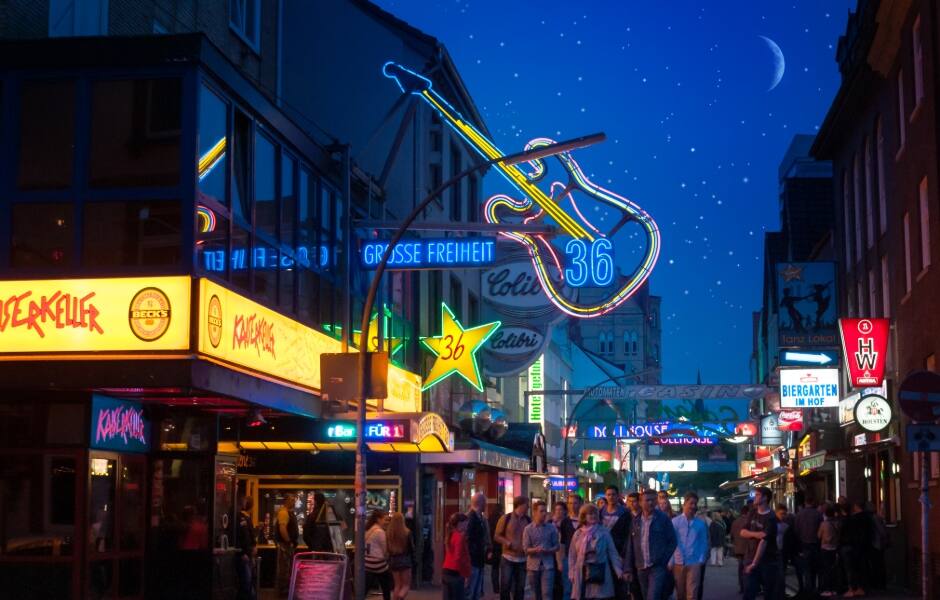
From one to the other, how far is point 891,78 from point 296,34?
13.4 metres

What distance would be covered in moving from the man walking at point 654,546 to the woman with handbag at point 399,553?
3.86 metres

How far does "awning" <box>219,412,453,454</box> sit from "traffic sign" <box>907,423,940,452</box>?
9.19 m

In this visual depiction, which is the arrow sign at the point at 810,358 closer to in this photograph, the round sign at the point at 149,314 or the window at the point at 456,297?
the window at the point at 456,297

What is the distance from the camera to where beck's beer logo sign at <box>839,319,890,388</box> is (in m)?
29.1

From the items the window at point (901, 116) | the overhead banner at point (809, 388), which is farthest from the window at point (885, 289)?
the overhead banner at point (809, 388)

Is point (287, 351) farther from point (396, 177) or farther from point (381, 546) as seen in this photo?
point (396, 177)

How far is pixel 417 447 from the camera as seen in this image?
81.6ft

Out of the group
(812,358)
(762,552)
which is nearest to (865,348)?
(812,358)

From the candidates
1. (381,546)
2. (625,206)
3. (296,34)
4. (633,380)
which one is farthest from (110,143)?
(633,380)

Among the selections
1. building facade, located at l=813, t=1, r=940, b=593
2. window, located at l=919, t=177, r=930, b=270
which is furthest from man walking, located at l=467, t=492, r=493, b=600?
window, located at l=919, t=177, r=930, b=270

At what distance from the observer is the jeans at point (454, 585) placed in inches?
712

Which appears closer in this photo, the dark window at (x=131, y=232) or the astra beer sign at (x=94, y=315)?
the astra beer sign at (x=94, y=315)

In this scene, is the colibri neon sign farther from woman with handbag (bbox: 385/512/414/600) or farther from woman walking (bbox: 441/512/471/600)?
woman walking (bbox: 441/512/471/600)

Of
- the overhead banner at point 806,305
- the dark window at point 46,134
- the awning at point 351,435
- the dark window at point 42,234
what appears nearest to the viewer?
the dark window at point 42,234
